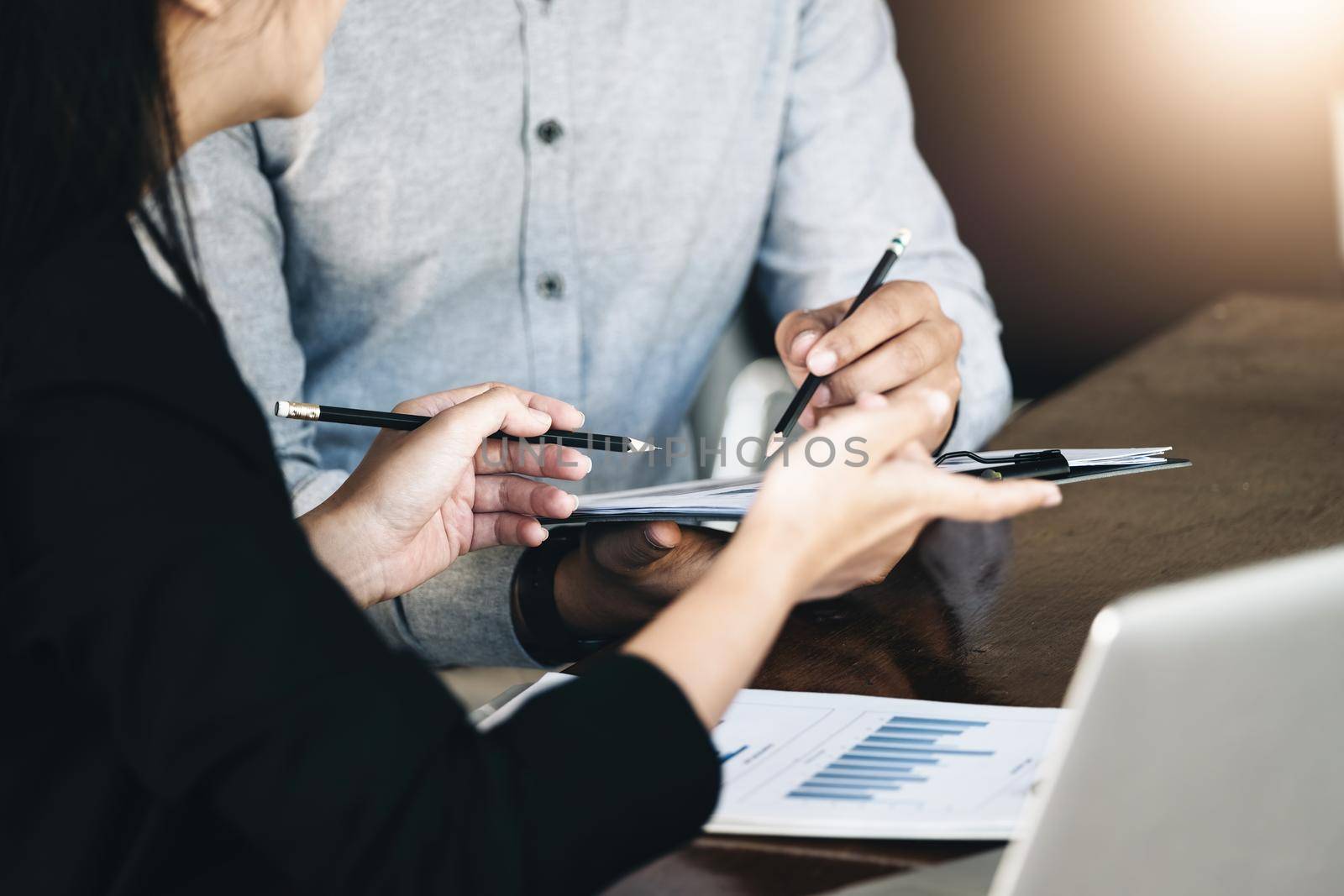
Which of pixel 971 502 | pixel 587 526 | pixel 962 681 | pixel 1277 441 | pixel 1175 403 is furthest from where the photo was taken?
pixel 1175 403

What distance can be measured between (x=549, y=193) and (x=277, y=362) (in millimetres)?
345

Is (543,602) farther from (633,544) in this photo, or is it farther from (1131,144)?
(1131,144)

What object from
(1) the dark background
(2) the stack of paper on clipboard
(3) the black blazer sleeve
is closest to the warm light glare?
(1) the dark background

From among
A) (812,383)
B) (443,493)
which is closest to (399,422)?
(443,493)

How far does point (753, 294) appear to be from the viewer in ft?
5.64

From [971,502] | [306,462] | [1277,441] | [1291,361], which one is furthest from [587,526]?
[1291,361]

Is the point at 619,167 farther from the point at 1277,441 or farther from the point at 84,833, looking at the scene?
the point at 84,833

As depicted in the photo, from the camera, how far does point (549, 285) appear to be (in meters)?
1.41

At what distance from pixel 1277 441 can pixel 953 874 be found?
2.73ft

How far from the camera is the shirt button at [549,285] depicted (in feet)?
4.64

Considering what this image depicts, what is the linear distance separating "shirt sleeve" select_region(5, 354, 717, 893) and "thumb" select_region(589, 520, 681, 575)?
16.4 inches

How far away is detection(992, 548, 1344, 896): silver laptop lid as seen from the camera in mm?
427

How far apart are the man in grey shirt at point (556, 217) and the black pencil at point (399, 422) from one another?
20 centimetres

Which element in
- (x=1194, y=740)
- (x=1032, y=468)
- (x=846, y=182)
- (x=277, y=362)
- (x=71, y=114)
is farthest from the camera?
(x=846, y=182)
